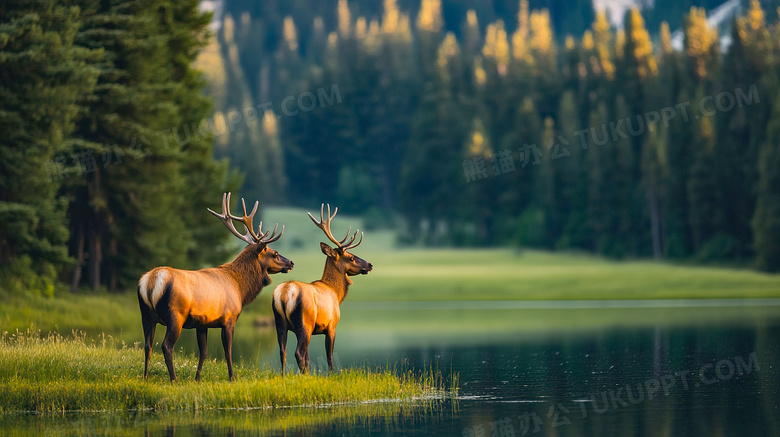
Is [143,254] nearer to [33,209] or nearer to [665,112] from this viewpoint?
[33,209]

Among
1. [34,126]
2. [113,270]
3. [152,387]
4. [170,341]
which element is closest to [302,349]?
[170,341]

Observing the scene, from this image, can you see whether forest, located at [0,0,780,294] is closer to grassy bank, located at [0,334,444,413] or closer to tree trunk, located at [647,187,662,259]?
tree trunk, located at [647,187,662,259]

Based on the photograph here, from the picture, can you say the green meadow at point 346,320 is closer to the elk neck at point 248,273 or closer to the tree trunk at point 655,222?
the elk neck at point 248,273

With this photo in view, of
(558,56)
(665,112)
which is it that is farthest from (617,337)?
(558,56)

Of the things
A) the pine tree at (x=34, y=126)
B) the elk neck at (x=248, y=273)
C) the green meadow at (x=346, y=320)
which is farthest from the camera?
the pine tree at (x=34, y=126)

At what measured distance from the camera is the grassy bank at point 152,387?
62.6 feet

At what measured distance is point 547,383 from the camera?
2380 cm

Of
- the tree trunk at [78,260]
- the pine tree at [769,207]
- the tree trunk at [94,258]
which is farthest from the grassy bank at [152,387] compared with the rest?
the pine tree at [769,207]

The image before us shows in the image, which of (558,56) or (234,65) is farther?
(234,65)

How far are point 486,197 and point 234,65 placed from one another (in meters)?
73.2

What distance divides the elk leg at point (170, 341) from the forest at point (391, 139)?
694 inches

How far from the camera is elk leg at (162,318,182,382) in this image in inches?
773

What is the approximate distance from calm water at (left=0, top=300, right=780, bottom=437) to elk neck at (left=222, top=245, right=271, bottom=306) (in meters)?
2.37

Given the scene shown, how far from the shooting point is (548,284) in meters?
82.9
